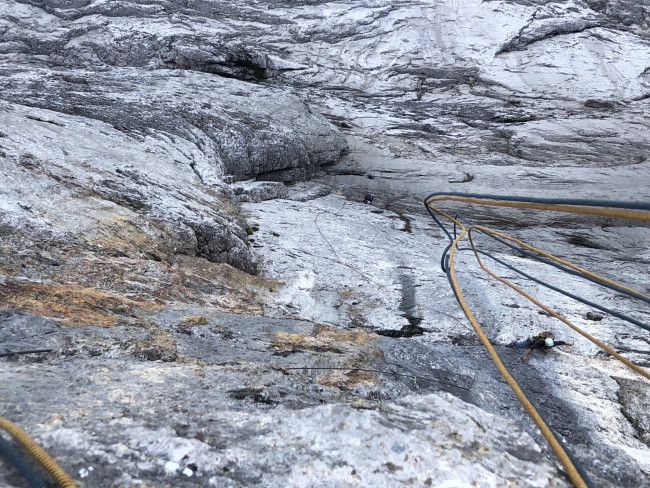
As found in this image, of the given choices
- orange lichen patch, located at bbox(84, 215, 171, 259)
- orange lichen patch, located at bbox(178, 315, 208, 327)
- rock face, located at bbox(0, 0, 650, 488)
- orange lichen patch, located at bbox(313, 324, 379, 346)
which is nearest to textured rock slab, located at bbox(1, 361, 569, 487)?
rock face, located at bbox(0, 0, 650, 488)

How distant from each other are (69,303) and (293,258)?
15.0 feet

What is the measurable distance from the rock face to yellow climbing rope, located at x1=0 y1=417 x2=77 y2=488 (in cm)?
12

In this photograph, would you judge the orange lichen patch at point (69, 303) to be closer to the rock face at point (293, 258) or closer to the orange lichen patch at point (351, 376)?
the rock face at point (293, 258)

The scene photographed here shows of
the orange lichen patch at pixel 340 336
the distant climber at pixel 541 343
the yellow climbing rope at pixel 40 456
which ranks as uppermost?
the yellow climbing rope at pixel 40 456

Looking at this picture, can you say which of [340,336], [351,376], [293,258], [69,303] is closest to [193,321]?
[69,303]

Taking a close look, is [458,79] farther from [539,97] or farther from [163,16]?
[163,16]

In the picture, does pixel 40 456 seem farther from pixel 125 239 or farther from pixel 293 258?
pixel 293 258

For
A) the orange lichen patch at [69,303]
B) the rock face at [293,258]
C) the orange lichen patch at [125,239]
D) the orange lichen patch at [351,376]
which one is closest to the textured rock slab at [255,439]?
the rock face at [293,258]

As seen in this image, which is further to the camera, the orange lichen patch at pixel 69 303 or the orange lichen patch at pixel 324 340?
the orange lichen patch at pixel 324 340

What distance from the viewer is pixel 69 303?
12.1 feet

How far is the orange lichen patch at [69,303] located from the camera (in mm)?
3428

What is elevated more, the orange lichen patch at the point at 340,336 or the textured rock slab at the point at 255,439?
the textured rock slab at the point at 255,439

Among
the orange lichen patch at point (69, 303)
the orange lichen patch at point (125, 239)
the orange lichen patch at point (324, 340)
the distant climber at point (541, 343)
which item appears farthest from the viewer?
the orange lichen patch at point (125, 239)

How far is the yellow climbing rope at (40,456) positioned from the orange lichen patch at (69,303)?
1771 millimetres
